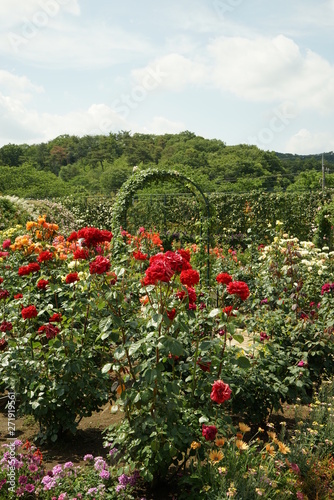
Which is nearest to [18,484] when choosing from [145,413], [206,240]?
[145,413]

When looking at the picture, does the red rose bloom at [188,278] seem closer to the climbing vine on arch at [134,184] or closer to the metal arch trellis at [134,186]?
the metal arch trellis at [134,186]

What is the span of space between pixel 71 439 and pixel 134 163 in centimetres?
3234

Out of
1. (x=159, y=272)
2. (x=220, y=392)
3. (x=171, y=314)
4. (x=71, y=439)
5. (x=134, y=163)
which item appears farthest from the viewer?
(x=134, y=163)

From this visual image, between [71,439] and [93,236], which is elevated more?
[93,236]

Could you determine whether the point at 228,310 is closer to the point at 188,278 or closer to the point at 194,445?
the point at 188,278

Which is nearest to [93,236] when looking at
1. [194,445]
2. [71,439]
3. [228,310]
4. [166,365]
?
[228,310]

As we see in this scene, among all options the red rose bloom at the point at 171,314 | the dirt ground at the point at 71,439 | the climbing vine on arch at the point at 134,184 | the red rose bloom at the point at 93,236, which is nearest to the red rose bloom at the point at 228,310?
the red rose bloom at the point at 171,314

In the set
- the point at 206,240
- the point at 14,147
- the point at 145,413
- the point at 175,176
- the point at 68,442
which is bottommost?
the point at 68,442

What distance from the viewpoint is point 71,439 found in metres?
3.27

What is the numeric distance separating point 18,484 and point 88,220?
13822 mm

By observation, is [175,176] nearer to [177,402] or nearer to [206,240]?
[206,240]

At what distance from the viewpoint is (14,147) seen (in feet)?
134

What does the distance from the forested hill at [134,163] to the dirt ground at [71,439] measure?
23.9m

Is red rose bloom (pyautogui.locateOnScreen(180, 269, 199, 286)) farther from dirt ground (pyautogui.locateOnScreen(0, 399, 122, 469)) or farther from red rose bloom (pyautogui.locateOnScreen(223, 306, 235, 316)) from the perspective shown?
dirt ground (pyautogui.locateOnScreen(0, 399, 122, 469))
